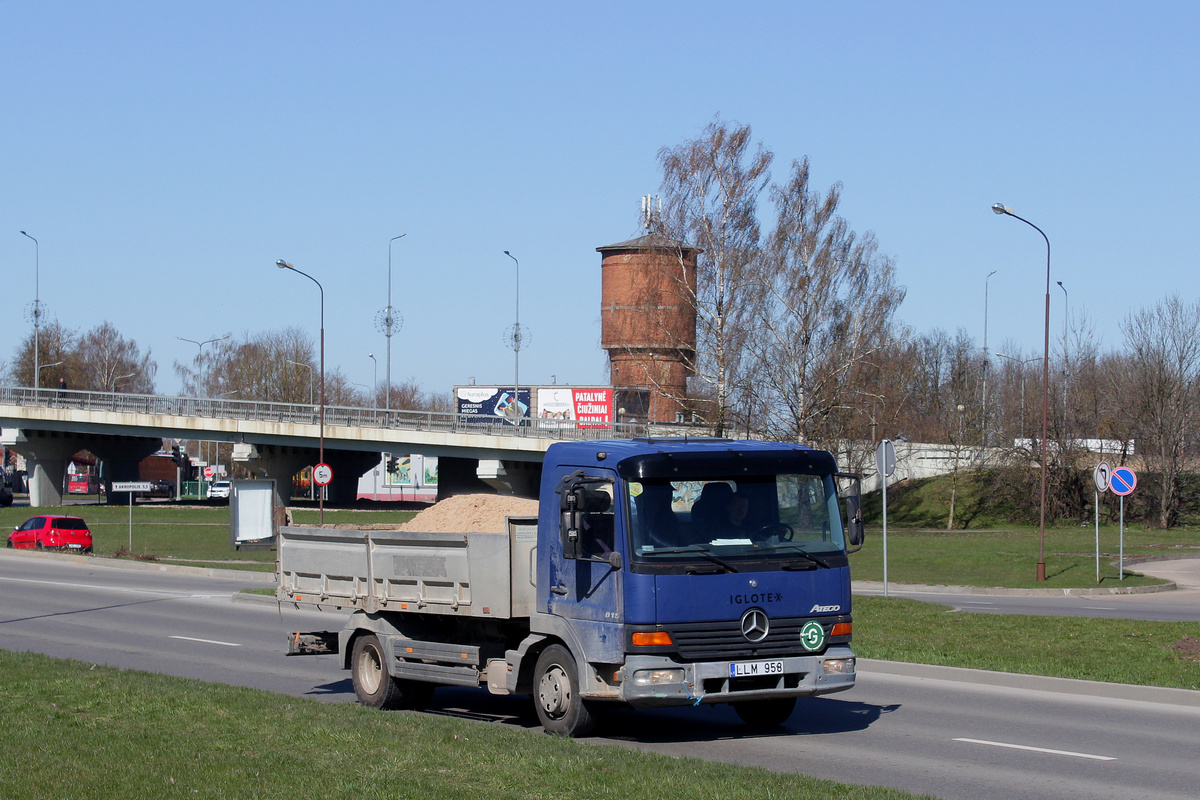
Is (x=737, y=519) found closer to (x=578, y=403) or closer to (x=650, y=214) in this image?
(x=650, y=214)

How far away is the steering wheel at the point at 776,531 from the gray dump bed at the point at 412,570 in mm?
2017

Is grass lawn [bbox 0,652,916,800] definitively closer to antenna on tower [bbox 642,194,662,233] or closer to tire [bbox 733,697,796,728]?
tire [bbox 733,697,796,728]

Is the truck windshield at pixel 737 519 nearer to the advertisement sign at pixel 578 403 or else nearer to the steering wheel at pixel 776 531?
the steering wheel at pixel 776 531

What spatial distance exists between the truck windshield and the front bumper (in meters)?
0.79

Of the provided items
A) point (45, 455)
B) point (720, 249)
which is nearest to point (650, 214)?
point (720, 249)

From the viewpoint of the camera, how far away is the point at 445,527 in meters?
11.8

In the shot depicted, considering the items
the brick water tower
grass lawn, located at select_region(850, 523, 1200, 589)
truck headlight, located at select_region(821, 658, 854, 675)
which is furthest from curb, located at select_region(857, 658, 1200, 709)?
the brick water tower

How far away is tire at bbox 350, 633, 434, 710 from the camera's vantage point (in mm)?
11641

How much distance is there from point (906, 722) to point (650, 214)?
35.8 metres

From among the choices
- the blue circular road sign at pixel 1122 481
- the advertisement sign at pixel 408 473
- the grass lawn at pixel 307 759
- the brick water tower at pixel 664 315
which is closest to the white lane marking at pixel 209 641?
the grass lawn at pixel 307 759

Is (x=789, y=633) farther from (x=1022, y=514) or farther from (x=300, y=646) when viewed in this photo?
(x=1022, y=514)

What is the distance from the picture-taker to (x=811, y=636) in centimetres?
972

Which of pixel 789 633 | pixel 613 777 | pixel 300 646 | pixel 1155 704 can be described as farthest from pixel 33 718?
pixel 1155 704

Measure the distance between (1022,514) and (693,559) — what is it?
177 ft
